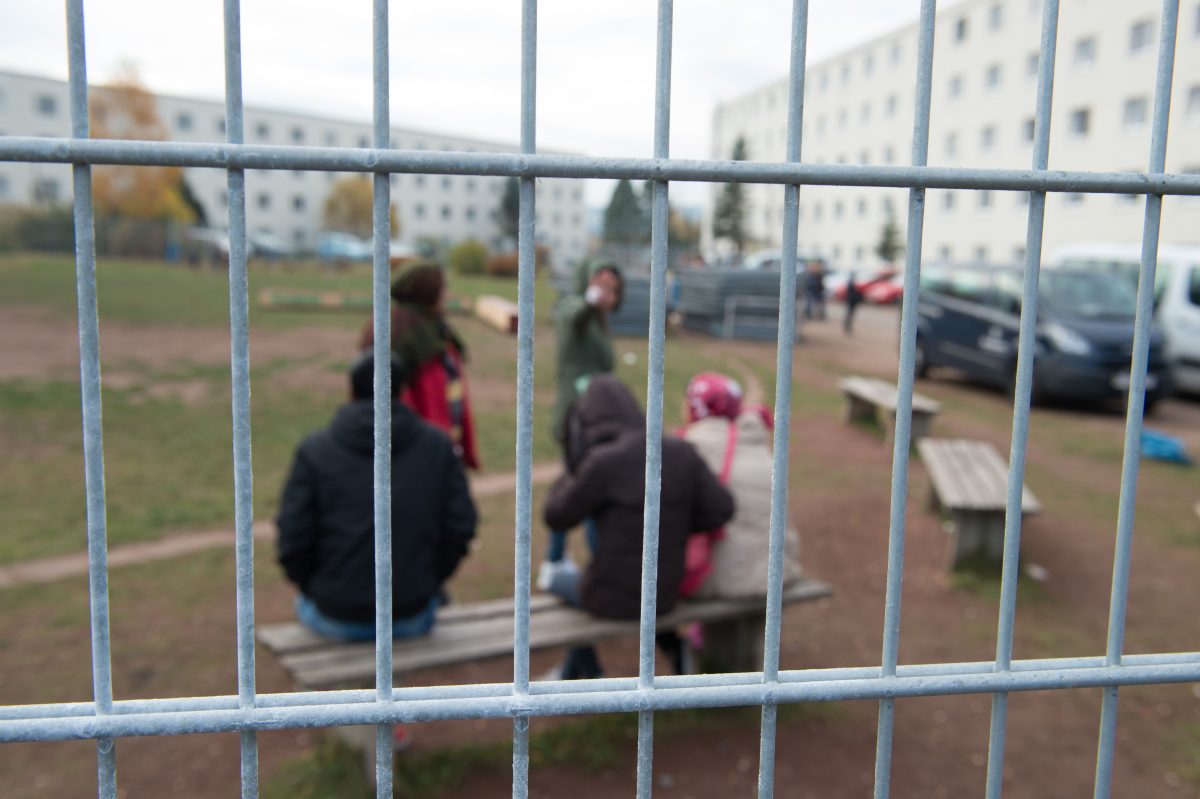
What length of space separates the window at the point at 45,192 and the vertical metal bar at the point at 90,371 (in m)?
36.7

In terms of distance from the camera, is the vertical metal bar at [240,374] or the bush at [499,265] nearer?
the vertical metal bar at [240,374]

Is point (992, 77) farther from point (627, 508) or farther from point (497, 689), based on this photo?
point (497, 689)

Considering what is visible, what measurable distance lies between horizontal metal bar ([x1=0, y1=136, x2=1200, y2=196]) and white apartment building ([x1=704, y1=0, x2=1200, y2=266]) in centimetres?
2136

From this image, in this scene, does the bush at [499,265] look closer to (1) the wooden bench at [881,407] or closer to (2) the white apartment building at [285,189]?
(2) the white apartment building at [285,189]

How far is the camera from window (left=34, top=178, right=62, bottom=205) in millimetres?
32787

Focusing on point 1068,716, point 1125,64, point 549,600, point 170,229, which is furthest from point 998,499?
point 170,229

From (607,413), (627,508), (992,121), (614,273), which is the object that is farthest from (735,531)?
(992,121)

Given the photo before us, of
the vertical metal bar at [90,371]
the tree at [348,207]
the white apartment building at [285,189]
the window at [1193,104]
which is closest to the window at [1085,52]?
the window at [1193,104]

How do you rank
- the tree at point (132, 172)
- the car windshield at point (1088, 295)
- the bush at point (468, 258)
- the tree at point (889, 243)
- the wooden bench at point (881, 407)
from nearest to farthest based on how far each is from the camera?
the wooden bench at point (881, 407)
the car windshield at point (1088, 295)
the bush at point (468, 258)
the tree at point (132, 172)
the tree at point (889, 243)

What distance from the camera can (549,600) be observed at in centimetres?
380

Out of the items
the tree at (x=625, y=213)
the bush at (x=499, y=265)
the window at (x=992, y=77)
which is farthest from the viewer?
the window at (x=992, y=77)

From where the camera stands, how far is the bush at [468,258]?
34000mm

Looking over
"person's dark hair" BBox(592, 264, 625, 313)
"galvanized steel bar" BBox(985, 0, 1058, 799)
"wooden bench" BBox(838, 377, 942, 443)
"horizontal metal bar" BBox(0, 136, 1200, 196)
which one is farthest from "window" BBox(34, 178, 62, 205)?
"galvanized steel bar" BBox(985, 0, 1058, 799)

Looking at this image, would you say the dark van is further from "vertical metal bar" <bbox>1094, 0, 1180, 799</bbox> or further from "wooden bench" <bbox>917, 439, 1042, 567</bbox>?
"vertical metal bar" <bbox>1094, 0, 1180, 799</bbox>
